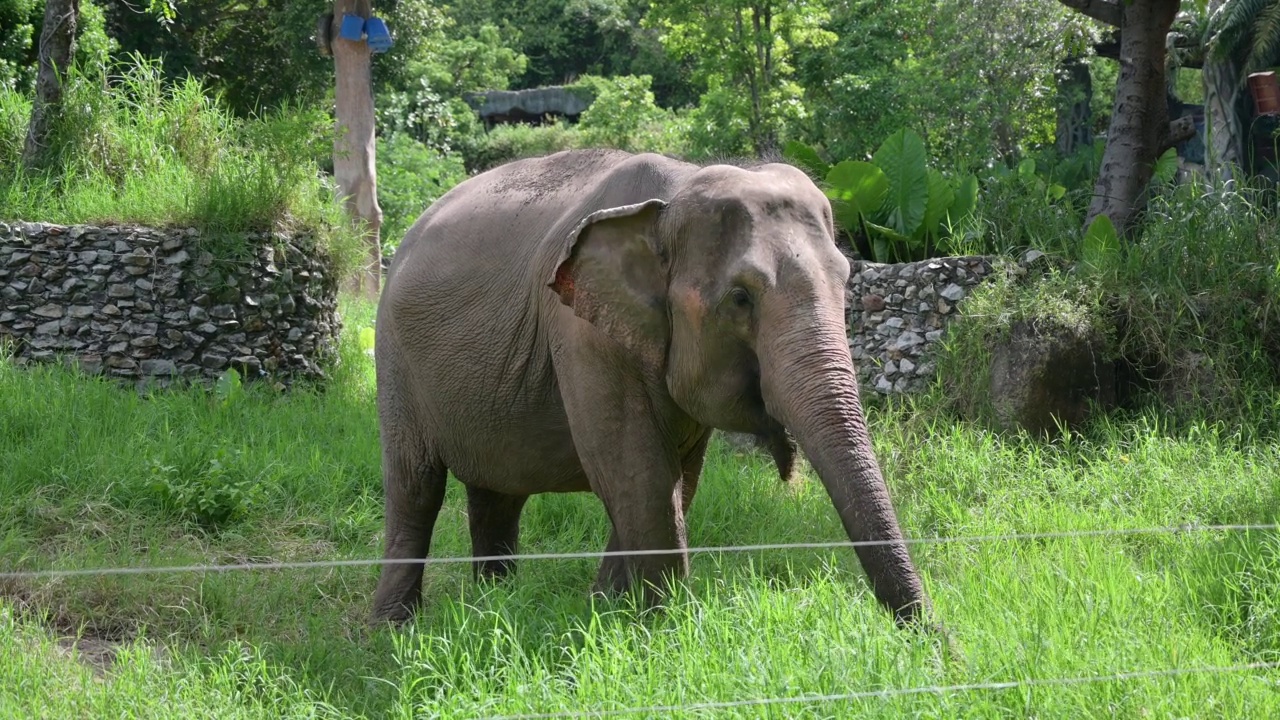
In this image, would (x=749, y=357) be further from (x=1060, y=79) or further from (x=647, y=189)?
(x=1060, y=79)

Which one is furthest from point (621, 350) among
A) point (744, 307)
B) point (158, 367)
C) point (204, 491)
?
point (158, 367)

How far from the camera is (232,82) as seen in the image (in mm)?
21094

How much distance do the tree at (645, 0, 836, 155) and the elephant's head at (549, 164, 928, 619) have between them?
51.5 feet

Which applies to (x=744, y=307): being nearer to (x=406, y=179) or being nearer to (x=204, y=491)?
(x=204, y=491)

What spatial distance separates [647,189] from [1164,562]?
9.50ft

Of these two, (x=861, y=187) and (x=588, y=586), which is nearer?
(x=588, y=586)

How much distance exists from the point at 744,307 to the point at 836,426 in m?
0.59

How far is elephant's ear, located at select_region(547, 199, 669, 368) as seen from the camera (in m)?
4.71

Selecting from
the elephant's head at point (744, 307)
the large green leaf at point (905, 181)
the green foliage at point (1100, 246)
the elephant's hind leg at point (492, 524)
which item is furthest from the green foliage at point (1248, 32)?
the elephant's head at point (744, 307)

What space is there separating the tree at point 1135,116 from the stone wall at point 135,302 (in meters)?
6.63

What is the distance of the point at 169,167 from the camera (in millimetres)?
11617

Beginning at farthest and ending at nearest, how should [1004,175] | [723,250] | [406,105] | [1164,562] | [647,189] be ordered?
[406,105]
[1004,175]
[1164,562]
[647,189]
[723,250]

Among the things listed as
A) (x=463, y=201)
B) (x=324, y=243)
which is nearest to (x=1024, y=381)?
(x=463, y=201)

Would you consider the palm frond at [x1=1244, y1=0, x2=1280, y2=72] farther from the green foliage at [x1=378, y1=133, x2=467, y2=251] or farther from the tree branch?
the green foliage at [x1=378, y1=133, x2=467, y2=251]
